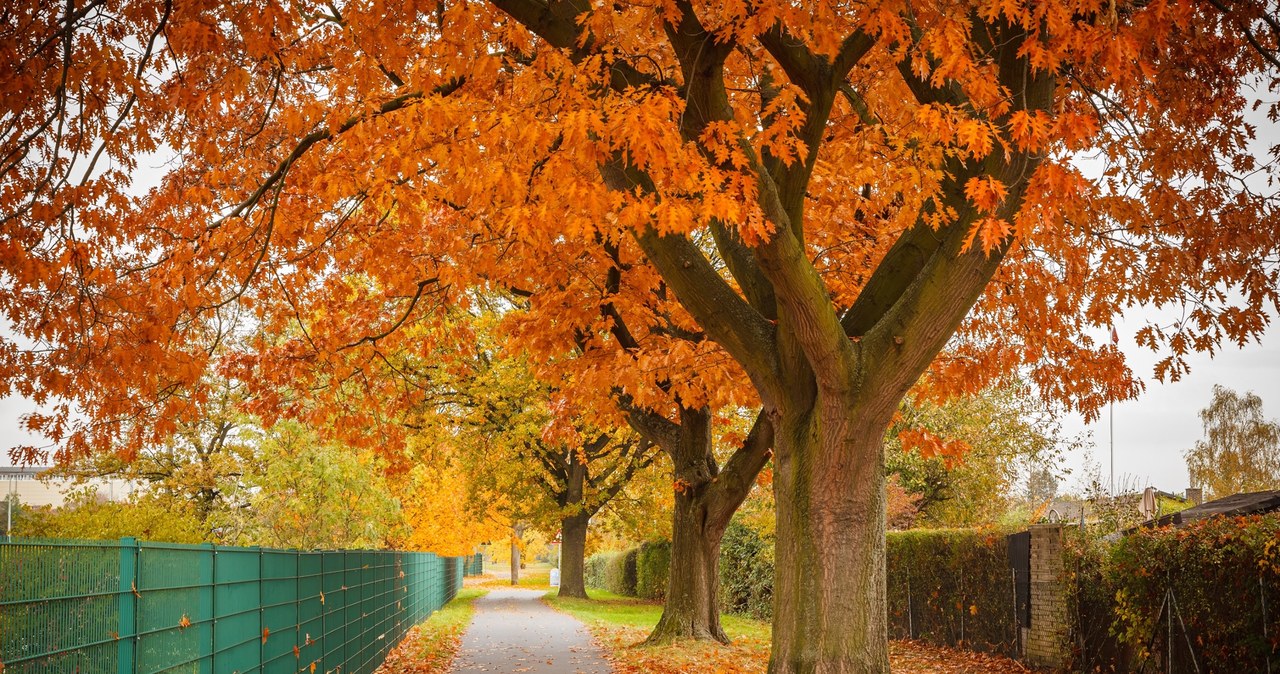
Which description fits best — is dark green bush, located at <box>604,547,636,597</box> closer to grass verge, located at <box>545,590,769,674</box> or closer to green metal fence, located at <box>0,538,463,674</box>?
grass verge, located at <box>545,590,769,674</box>

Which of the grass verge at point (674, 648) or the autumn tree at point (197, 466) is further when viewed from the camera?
the autumn tree at point (197, 466)

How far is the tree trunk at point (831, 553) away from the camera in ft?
26.8

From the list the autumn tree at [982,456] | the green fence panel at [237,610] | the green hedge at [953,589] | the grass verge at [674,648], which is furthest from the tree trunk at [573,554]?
the green fence panel at [237,610]

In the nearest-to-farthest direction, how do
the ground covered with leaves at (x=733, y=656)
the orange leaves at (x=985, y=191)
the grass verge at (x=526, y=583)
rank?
1. the orange leaves at (x=985, y=191)
2. the ground covered with leaves at (x=733, y=656)
3. the grass verge at (x=526, y=583)

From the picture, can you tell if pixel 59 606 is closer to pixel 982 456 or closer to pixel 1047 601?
pixel 1047 601

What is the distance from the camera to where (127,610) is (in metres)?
5.36

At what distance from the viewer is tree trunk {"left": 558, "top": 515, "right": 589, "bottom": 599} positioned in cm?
3312

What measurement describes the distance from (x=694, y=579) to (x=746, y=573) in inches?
427

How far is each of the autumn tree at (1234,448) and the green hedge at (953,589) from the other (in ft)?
96.8

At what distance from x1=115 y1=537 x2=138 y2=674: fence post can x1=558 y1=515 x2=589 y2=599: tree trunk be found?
1081 inches

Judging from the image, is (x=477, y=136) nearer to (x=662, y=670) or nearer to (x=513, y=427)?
(x=662, y=670)

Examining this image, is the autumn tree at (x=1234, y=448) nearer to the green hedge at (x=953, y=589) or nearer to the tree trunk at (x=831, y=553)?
the green hedge at (x=953, y=589)

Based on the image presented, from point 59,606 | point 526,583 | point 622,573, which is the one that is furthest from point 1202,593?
point 526,583

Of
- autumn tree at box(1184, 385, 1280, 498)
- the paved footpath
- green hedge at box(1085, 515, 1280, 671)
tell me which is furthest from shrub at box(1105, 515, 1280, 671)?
autumn tree at box(1184, 385, 1280, 498)
